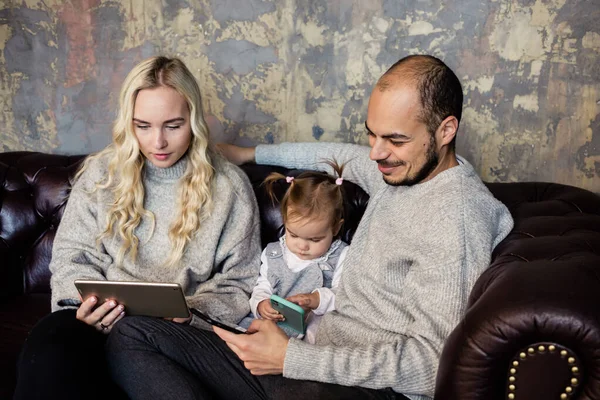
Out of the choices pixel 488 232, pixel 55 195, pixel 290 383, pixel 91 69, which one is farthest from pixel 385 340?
pixel 91 69

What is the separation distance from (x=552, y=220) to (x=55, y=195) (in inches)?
83.5

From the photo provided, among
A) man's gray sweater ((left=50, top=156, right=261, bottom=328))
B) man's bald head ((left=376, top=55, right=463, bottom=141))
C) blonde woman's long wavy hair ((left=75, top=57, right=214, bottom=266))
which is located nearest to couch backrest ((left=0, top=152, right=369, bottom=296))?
man's gray sweater ((left=50, top=156, right=261, bottom=328))

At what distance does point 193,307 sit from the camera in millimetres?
2125

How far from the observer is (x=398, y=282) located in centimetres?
180

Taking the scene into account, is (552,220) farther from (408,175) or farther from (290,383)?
(290,383)

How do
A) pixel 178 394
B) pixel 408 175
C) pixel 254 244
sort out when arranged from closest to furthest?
pixel 178 394
pixel 408 175
pixel 254 244

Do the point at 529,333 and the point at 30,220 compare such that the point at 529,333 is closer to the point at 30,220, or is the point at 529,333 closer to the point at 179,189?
the point at 179,189

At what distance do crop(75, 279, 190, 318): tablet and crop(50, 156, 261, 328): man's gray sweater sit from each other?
0.32 metres

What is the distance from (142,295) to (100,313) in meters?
0.19

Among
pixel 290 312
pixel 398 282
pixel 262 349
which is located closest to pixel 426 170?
pixel 398 282

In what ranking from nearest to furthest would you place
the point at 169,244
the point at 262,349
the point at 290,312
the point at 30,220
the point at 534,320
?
the point at 534,320 → the point at 262,349 → the point at 290,312 → the point at 169,244 → the point at 30,220

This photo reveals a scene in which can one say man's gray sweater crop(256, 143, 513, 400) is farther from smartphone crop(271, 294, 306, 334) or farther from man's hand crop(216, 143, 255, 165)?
man's hand crop(216, 143, 255, 165)

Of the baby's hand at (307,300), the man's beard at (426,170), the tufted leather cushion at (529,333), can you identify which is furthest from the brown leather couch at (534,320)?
the baby's hand at (307,300)

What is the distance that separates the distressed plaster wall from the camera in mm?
2566
